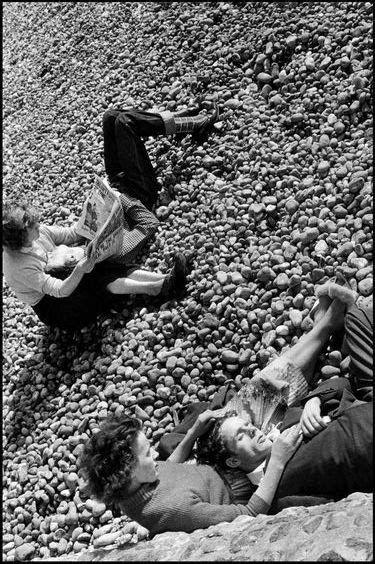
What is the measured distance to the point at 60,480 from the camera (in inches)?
175

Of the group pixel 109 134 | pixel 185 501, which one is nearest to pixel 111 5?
pixel 109 134

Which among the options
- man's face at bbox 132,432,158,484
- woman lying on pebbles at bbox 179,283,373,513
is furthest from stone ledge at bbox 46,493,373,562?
man's face at bbox 132,432,158,484

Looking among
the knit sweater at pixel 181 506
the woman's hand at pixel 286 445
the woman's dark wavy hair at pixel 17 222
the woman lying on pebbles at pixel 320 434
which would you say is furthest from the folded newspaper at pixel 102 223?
the woman's hand at pixel 286 445

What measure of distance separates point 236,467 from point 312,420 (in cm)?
48

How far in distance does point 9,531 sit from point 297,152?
11.1 feet

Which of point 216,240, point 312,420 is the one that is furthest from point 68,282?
point 312,420

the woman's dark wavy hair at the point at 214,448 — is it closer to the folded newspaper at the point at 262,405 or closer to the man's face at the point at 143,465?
the folded newspaper at the point at 262,405

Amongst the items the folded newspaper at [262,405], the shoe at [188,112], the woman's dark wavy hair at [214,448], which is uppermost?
the shoe at [188,112]

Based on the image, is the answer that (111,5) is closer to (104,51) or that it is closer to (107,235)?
(104,51)

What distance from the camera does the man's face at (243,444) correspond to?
10.7ft

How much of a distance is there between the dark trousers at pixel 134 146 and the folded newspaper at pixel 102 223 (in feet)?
0.88

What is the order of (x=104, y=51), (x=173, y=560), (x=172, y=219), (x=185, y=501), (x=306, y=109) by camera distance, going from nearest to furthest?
(x=173, y=560)
(x=185, y=501)
(x=306, y=109)
(x=172, y=219)
(x=104, y=51)

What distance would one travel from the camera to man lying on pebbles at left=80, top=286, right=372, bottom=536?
2930 mm

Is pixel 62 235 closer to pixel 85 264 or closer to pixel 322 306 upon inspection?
pixel 85 264
